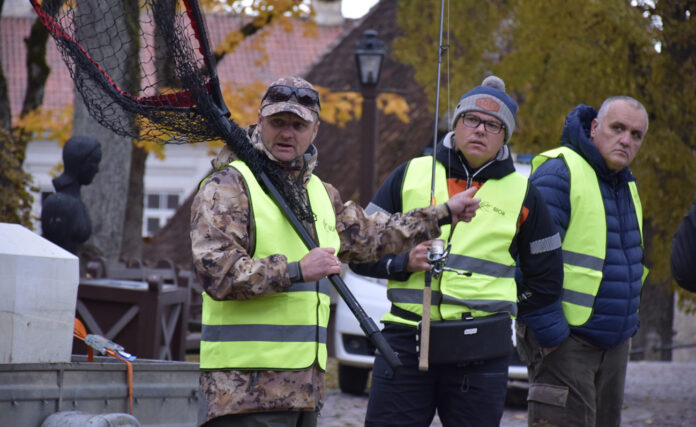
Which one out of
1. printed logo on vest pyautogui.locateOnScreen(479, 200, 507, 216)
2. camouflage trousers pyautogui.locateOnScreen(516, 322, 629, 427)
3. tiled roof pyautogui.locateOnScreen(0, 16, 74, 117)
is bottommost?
camouflage trousers pyautogui.locateOnScreen(516, 322, 629, 427)

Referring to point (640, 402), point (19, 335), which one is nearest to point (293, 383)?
point (19, 335)

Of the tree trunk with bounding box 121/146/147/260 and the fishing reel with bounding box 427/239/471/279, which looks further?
the tree trunk with bounding box 121/146/147/260

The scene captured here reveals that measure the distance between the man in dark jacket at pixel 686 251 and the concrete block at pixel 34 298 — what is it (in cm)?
245

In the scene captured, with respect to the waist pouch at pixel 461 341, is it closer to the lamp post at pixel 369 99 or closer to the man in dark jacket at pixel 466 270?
the man in dark jacket at pixel 466 270

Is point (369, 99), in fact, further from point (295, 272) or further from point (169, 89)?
point (295, 272)

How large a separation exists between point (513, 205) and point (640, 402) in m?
7.03

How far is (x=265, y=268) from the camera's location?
3.82 m

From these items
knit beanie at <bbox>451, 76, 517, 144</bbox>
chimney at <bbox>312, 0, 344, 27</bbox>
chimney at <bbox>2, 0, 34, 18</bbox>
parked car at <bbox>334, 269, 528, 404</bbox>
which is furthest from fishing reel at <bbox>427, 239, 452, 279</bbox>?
chimney at <bbox>2, 0, 34, 18</bbox>

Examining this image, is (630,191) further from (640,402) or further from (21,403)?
(640,402)

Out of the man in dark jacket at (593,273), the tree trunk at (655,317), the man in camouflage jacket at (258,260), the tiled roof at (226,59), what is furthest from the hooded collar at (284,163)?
the tiled roof at (226,59)

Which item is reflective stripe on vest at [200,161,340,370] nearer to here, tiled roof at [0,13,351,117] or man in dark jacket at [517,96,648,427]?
man in dark jacket at [517,96,648,427]

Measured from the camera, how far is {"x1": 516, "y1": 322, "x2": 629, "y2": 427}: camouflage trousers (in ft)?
17.7

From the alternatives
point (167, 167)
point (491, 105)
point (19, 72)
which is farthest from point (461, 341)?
point (19, 72)

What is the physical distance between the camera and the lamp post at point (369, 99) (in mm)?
13594
